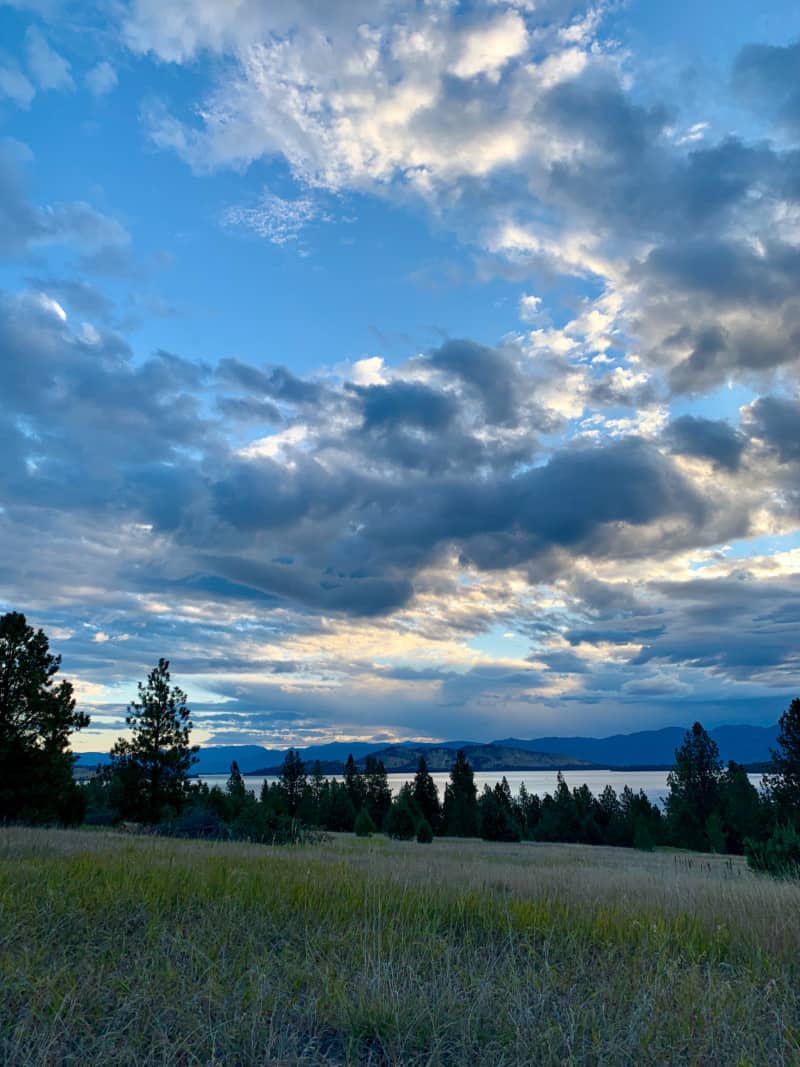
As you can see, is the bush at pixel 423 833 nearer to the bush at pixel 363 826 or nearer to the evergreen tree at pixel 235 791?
the bush at pixel 363 826

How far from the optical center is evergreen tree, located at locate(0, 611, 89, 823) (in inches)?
977

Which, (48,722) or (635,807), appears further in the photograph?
(635,807)

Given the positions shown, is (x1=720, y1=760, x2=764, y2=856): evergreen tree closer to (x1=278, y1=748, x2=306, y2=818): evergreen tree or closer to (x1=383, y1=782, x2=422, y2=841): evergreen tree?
(x1=383, y1=782, x2=422, y2=841): evergreen tree

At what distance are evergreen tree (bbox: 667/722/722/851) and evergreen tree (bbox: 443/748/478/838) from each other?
22.9 metres

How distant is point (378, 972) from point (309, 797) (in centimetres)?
9539

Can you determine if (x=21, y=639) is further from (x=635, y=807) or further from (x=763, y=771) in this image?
(x=635, y=807)

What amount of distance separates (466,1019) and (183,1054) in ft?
4.95

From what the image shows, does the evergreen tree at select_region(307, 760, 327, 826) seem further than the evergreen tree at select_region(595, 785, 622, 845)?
Yes

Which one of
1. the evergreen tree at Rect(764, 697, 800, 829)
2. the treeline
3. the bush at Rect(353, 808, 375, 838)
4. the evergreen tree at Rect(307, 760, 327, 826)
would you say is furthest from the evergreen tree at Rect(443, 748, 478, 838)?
the evergreen tree at Rect(764, 697, 800, 829)

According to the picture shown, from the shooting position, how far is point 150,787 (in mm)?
33000

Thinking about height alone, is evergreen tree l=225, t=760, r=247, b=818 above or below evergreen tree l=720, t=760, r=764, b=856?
above

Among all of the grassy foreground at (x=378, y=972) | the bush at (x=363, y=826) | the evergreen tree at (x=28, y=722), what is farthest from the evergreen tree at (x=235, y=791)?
the grassy foreground at (x=378, y=972)

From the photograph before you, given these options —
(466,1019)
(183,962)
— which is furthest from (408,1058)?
(183,962)

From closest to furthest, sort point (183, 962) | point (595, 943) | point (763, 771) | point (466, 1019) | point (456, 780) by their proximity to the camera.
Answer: point (466, 1019) < point (183, 962) < point (595, 943) < point (763, 771) < point (456, 780)
